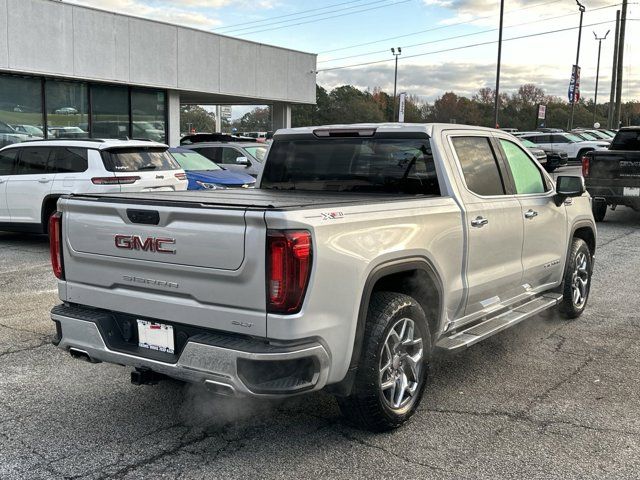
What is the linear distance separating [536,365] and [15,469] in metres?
3.68

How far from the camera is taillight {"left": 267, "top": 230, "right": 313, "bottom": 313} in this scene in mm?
3180

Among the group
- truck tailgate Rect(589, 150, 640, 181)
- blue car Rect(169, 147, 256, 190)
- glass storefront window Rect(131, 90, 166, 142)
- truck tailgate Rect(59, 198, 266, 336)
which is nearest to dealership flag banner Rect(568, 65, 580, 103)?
glass storefront window Rect(131, 90, 166, 142)

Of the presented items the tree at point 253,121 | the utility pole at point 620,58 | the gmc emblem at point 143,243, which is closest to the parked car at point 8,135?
the gmc emblem at point 143,243

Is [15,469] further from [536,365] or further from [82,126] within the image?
[82,126]

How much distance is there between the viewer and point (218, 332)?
343cm

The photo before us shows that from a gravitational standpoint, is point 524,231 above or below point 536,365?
above

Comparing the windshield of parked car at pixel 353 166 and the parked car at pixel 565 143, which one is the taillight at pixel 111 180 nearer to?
the windshield of parked car at pixel 353 166

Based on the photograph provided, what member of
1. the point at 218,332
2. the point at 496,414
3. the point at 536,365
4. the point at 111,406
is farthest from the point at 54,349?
the point at 536,365

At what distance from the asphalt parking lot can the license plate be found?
0.57m

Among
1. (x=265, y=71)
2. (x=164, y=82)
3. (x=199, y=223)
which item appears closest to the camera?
(x=199, y=223)

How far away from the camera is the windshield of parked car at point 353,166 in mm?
4723

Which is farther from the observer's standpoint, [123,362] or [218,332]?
[123,362]

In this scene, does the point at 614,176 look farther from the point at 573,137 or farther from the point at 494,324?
the point at 573,137

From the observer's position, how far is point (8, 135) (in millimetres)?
17156
